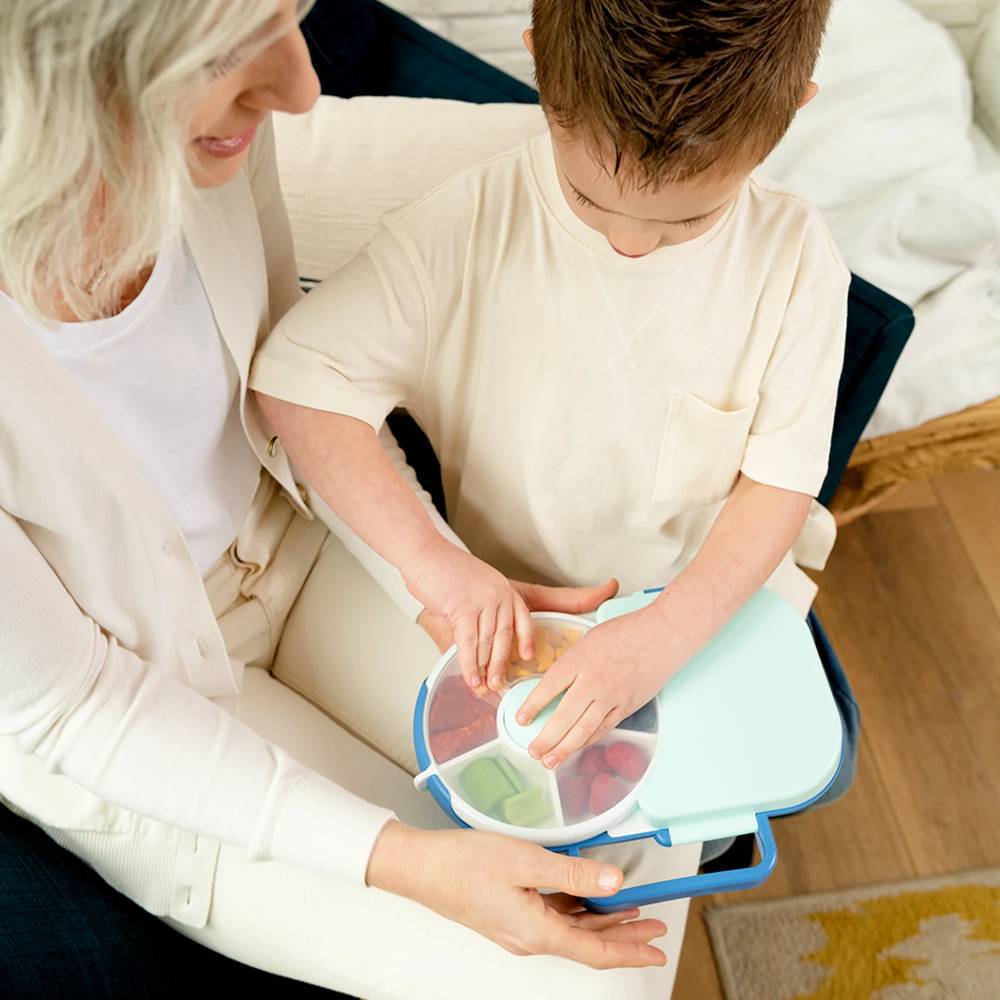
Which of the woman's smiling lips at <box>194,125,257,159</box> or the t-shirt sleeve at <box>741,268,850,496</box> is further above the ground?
the woman's smiling lips at <box>194,125,257,159</box>

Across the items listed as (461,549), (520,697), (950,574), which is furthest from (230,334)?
(950,574)

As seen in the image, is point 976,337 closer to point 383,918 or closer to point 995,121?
point 995,121

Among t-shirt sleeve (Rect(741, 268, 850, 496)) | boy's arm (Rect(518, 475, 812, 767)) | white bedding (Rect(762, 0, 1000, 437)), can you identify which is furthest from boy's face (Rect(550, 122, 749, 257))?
white bedding (Rect(762, 0, 1000, 437))

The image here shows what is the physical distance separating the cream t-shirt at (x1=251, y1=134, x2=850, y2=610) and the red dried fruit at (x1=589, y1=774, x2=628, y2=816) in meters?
0.25

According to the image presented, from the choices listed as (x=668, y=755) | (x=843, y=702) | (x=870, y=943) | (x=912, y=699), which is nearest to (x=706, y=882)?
(x=668, y=755)

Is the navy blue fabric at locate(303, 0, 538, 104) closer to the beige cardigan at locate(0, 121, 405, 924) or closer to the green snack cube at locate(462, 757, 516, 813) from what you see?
the beige cardigan at locate(0, 121, 405, 924)

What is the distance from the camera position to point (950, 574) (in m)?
1.56

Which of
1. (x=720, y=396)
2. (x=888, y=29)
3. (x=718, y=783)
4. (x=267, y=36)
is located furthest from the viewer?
(x=888, y=29)

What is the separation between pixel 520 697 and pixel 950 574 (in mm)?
1050

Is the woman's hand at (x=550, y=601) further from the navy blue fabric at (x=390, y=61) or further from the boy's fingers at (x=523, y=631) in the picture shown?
the navy blue fabric at (x=390, y=61)

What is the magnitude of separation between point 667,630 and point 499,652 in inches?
5.1

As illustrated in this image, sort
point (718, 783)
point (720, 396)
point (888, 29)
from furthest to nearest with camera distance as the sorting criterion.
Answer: point (888, 29)
point (720, 396)
point (718, 783)

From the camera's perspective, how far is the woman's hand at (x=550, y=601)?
0.86 metres

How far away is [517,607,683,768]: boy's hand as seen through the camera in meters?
0.73
